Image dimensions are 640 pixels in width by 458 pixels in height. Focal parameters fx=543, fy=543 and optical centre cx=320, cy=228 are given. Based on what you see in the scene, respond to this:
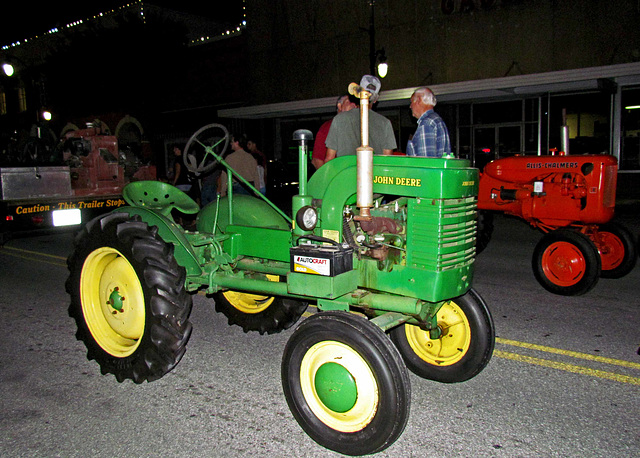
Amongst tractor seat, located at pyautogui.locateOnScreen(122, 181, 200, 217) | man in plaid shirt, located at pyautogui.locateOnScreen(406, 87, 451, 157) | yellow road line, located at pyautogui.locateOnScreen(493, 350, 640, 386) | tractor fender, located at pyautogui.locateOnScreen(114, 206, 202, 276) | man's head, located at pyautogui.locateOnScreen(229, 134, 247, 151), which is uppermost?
man's head, located at pyautogui.locateOnScreen(229, 134, 247, 151)

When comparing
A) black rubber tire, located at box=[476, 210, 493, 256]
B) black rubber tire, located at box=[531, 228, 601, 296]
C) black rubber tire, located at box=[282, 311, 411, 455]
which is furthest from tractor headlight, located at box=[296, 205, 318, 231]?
black rubber tire, located at box=[476, 210, 493, 256]

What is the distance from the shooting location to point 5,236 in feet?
25.8

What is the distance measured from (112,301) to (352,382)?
207cm

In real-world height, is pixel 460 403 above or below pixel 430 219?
below

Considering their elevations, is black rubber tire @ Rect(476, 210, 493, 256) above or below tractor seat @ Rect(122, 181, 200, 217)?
below

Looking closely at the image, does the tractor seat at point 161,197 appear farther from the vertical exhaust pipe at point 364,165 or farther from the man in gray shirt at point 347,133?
the vertical exhaust pipe at point 364,165

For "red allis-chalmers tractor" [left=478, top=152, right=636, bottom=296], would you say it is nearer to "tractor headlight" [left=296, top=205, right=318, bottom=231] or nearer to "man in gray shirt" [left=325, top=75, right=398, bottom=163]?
"man in gray shirt" [left=325, top=75, right=398, bottom=163]

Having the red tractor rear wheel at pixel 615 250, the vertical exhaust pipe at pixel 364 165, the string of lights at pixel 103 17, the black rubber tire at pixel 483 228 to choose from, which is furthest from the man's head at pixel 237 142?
the string of lights at pixel 103 17

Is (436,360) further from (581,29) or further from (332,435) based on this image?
(581,29)

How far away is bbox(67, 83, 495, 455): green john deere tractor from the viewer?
3.02 metres

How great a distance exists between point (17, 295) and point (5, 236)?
5.24 ft

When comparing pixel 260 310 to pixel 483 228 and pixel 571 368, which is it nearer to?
pixel 571 368

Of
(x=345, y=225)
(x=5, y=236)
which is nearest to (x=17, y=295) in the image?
(x=5, y=236)

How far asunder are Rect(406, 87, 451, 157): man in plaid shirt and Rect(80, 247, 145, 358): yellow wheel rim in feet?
8.20
